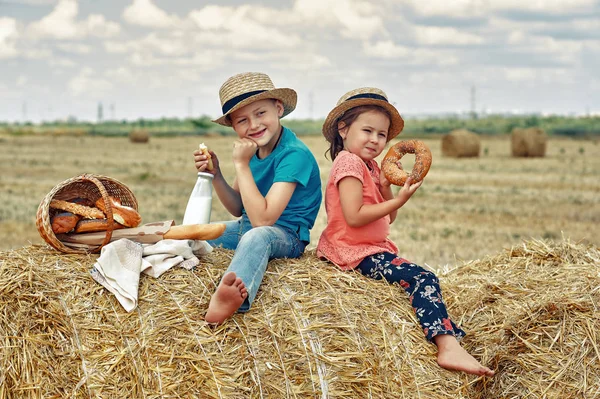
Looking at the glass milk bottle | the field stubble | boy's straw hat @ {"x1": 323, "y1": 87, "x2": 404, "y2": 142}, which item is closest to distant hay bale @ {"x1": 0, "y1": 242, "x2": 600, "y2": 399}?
the glass milk bottle

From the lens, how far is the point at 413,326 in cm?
457

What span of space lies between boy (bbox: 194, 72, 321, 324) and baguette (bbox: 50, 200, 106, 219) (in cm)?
75

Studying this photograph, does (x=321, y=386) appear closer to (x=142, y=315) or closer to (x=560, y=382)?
(x=142, y=315)

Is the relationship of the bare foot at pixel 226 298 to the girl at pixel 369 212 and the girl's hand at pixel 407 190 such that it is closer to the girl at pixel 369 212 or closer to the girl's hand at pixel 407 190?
the girl at pixel 369 212

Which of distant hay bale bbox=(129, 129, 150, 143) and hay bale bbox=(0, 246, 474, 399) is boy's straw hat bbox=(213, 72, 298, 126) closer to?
hay bale bbox=(0, 246, 474, 399)

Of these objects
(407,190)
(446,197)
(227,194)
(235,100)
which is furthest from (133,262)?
(446,197)

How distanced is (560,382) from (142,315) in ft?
8.31

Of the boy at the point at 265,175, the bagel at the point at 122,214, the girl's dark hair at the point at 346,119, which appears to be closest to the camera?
the boy at the point at 265,175

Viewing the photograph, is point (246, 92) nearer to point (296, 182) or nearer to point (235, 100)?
point (235, 100)

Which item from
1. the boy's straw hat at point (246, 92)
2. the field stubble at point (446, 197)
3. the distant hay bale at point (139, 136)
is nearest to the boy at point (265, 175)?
the boy's straw hat at point (246, 92)

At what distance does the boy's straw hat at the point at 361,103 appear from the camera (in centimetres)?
491

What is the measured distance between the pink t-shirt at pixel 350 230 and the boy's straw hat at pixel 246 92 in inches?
22.9

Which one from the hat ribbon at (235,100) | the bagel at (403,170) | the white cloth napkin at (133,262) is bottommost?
the white cloth napkin at (133,262)

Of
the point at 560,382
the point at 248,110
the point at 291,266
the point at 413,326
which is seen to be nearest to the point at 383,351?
the point at 413,326
